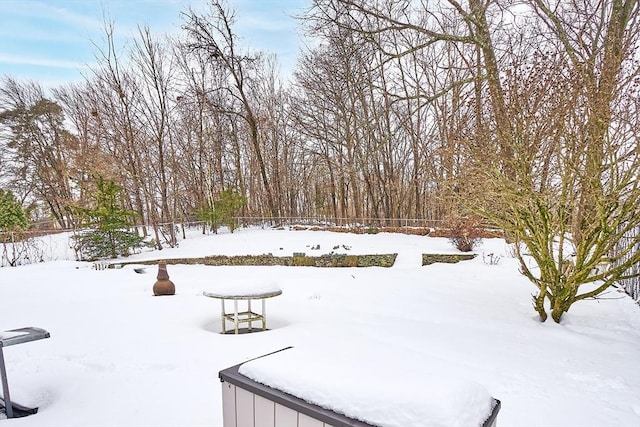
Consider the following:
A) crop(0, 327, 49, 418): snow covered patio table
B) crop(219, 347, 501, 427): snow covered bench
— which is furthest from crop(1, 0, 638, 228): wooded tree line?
crop(0, 327, 49, 418): snow covered patio table

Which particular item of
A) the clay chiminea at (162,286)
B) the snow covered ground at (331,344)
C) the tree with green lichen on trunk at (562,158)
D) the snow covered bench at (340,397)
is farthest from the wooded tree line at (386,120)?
the clay chiminea at (162,286)

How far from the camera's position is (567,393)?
2.97 metres

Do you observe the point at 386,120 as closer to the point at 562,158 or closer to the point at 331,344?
the point at 562,158

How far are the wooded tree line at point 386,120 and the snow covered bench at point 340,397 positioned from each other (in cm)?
339

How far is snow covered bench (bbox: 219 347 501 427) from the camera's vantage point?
4.36 ft

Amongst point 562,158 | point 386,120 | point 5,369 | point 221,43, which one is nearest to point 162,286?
point 5,369

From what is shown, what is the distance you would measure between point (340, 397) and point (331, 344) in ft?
7.97

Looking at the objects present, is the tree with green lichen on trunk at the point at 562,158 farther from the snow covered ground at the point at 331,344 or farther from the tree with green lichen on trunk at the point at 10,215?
the tree with green lichen on trunk at the point at 10,215

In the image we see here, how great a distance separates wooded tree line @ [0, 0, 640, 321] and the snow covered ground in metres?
0.89

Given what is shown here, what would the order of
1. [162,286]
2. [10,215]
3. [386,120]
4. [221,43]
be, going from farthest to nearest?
[386,120] → [221,43] → [10,215] → [162,286]

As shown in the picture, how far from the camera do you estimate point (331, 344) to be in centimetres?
377

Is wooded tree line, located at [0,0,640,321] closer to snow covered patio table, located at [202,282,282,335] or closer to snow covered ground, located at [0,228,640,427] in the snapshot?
snow covered ground, located at [0,228,640,427]

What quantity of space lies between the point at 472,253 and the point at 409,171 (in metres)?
11.0

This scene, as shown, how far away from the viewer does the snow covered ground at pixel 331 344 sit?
2.68 meters
